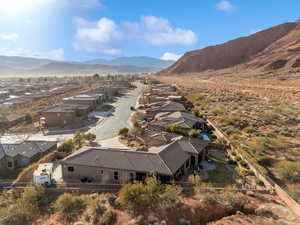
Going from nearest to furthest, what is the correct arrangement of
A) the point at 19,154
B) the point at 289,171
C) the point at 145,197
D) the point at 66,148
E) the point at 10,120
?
the point at 145,197 < the point at 289,171 < the point at 19,154 < the point at 66,148 < the point at 10,120

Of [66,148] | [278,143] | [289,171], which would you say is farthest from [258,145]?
[66,148]

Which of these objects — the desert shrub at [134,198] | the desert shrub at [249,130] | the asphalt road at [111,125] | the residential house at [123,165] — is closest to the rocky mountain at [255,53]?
the desert shrub at [249,130]

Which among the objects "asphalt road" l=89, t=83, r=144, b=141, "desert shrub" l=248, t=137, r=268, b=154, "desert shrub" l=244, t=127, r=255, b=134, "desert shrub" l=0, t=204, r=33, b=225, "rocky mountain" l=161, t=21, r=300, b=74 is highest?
"rocky mountain" l=161, t=21, r=300, b=74

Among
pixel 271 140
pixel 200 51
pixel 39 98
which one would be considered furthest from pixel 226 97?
pixel 200 51

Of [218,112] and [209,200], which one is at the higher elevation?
[218,112]

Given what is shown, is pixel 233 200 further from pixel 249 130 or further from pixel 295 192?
pixel 249 130

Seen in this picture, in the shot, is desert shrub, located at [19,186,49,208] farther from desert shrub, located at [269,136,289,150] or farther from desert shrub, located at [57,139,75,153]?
desert shrub, located at [269,136,289,150]

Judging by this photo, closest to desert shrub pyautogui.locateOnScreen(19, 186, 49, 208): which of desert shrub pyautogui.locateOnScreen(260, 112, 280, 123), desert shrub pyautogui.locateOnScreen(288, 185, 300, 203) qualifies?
desert shrub pyautogui.locateOnScreen(288, 185, 300, 203)
